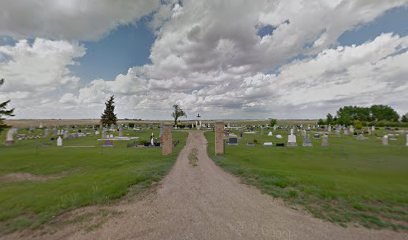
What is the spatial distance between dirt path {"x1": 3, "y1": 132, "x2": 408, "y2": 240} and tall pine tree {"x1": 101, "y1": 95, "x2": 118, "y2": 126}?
61246 mm

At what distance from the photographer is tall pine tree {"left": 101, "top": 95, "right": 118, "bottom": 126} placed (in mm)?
63875

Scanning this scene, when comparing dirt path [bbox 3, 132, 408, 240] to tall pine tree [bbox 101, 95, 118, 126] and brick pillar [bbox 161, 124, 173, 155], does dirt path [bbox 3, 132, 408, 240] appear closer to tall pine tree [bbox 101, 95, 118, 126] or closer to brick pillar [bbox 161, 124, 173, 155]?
brick pillar [bbox 161, 124, 173, 155]

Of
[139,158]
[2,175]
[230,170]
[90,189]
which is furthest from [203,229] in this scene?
[2,175]

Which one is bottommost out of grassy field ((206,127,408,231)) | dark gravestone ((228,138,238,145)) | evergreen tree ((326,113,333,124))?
grassy field ((206,127,408,231))

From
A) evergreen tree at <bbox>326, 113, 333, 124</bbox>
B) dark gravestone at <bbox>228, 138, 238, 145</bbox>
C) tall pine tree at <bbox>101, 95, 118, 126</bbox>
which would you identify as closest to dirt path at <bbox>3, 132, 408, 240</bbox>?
dark gravestone at <bbox>228, 138, 238, 145</bbox>

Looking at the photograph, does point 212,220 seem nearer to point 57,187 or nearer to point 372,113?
point 57,187

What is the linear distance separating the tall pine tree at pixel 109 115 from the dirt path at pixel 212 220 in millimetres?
61246

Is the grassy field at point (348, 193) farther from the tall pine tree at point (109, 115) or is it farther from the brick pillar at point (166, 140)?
the tall pine tree at point (109, 115)

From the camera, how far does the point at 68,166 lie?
48.1 feet

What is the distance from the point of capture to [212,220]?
5.84 m

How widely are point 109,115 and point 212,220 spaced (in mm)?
65495

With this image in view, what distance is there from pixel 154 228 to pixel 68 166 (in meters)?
12.1

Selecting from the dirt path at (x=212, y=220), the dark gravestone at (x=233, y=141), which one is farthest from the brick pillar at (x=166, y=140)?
the dark gravestone at (x=233, y=141)

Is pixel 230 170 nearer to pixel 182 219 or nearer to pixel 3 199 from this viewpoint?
pixel 182 219
